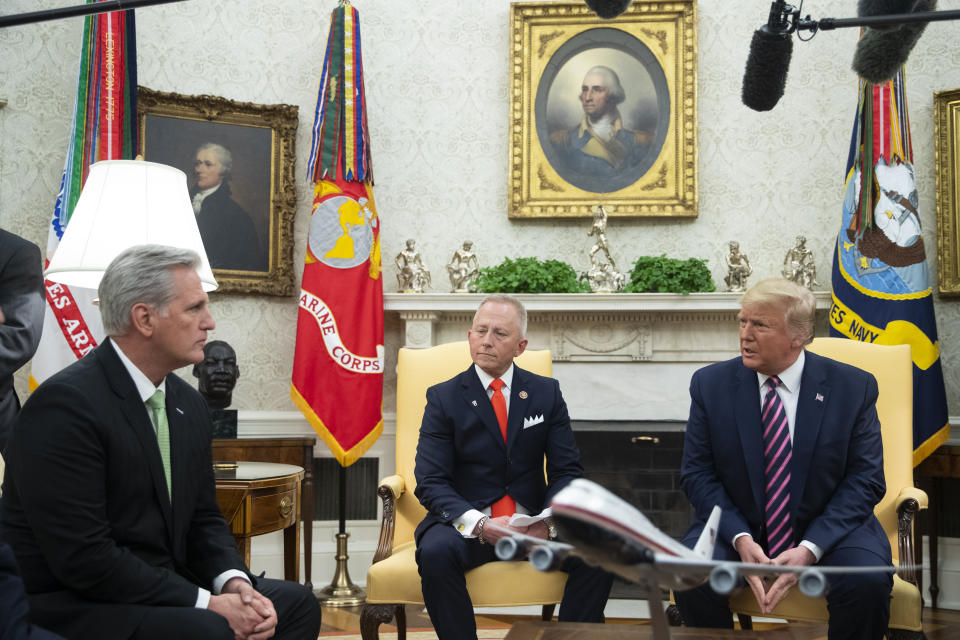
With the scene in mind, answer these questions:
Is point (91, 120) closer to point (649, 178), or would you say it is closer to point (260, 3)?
point (260, 3)

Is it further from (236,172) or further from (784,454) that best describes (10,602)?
(236,172)

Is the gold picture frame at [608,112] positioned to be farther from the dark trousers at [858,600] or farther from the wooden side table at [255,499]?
the dark trousers at [858,600]

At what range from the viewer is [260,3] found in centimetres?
536

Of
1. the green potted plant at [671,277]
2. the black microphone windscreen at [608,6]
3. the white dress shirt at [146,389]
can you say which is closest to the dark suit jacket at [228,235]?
the green potted plant at [671,277]

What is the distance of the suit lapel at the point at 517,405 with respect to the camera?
312 cm

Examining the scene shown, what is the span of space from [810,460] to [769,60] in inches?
55.2

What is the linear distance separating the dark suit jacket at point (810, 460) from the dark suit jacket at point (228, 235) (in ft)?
10.4

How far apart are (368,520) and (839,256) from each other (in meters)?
3.09

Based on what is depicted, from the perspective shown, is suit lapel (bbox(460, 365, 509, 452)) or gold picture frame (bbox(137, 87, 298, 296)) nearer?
suit lapel (bbox(460, 365, 509, 452))

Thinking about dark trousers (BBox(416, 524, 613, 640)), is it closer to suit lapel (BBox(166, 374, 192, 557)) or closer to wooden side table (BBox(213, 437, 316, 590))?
suit lapel (BBox(166, 374, 192, 557))

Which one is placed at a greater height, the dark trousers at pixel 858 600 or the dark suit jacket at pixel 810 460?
the dark suit jacket at pixel 810 460

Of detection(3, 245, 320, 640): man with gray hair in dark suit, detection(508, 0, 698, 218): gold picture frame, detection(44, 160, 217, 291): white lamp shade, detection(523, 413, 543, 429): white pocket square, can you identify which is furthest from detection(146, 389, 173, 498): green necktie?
detection(508, 0, 698, 218): gold picture frame

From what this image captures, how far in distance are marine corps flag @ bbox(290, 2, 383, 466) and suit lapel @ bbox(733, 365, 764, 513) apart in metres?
2.44

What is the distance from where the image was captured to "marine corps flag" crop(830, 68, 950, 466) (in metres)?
4.42
